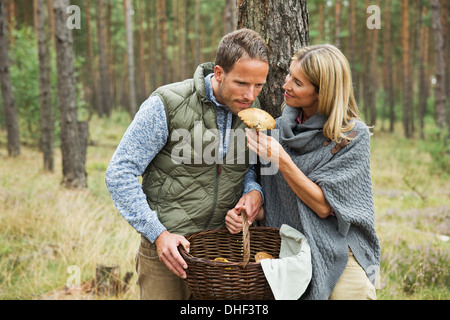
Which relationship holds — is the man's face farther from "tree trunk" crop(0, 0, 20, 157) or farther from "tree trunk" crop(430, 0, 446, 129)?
"tree trunk" crop(430, 0, 446, 129)

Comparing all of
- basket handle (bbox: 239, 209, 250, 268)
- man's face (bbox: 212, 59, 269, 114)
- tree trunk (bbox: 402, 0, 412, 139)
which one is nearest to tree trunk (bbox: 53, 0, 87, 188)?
man's face (bbox: 212, 59, 269, 114)

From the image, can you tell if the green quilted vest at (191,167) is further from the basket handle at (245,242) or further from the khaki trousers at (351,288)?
the khaki trousers at (351,288)

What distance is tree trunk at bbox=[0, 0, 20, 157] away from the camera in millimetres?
10805

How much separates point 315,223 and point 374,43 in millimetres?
19948

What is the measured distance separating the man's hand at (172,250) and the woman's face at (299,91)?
3.55 feet

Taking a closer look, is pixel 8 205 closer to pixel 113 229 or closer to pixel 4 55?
pixel 113 229

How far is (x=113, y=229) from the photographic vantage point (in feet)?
18.1

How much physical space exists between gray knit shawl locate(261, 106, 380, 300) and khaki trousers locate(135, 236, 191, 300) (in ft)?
2.91

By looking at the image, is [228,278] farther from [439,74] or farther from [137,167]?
[439,74]

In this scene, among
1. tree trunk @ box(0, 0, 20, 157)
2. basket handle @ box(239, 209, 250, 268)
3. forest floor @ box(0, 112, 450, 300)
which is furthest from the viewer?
tree trunk @ box(0, 0, 20, 157)

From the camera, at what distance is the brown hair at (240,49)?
90.4 inches

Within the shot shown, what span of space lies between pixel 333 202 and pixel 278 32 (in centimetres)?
149

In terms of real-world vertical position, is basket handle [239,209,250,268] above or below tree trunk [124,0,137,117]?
below

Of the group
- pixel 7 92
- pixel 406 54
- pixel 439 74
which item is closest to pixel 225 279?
pixel 7 92
